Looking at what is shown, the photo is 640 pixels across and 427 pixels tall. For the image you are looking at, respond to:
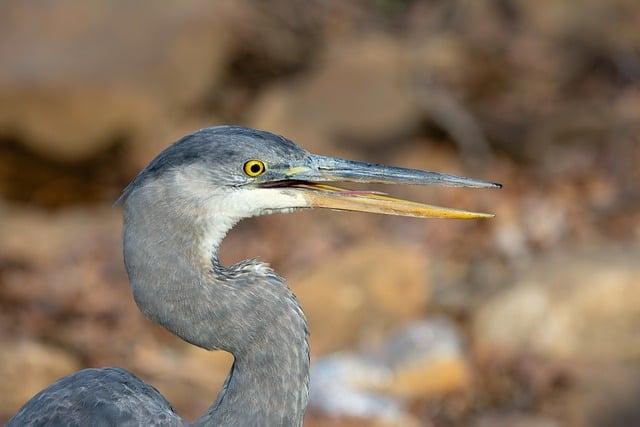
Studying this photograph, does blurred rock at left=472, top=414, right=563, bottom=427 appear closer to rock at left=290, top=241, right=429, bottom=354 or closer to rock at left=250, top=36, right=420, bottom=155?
rock at left=290, top=241, right=429, bottom=354

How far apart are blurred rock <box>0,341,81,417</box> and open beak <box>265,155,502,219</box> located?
10.9 feet

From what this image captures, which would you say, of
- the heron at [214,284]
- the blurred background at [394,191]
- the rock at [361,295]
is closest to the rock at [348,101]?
the blurred background at [394,191]

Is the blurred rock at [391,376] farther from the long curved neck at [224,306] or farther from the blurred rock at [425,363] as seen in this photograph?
the long curved neck at [224,306]

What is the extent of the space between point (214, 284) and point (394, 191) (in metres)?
5.89

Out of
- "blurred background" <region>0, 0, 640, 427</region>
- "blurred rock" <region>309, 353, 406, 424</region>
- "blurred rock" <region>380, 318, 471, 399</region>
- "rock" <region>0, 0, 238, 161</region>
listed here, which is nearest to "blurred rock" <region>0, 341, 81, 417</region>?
"blurred background" <region>0, 0, 640, 427</region>

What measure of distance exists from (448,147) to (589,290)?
316cm

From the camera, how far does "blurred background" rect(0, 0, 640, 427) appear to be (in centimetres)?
707

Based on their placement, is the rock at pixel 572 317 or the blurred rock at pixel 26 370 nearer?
the blurred rock at pixel 26 370

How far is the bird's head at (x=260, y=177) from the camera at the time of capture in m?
3.30

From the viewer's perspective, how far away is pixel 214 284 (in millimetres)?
3219

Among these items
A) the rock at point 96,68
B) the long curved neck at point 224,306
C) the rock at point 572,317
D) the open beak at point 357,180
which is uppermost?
the rock at point 96,68

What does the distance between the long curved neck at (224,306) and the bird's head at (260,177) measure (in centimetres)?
8

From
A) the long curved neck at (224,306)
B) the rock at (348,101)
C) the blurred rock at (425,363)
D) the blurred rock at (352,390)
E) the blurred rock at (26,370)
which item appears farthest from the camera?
the rock at (348,101)

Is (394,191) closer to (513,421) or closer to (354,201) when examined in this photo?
(513,421)
